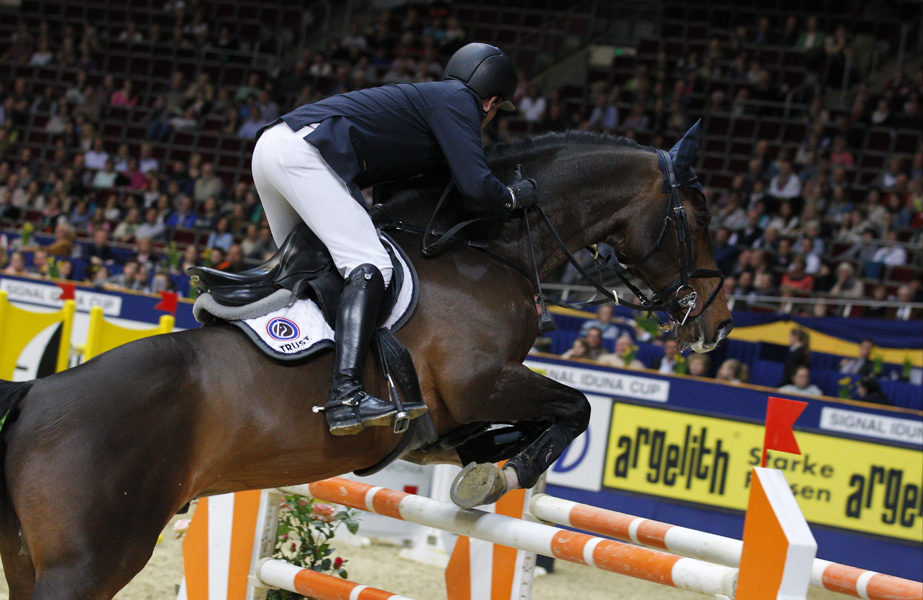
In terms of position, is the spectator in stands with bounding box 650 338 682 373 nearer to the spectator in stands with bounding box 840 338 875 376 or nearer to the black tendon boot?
the spectator in stands with bounding box 840 338 875 376

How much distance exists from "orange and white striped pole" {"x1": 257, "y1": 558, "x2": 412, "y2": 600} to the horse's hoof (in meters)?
0.44

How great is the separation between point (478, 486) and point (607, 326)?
276 inches

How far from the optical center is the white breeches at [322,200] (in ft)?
10.3

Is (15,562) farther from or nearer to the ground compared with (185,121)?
nearer to the ground

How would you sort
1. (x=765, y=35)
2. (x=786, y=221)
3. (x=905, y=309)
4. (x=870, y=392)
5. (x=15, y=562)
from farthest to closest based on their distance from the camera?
(x=765, y=35) → (x=786, y=221) → (x=905, y=309) → (x=870, y=392) → (x=15, y=562)

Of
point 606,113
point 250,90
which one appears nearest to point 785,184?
point 606,113

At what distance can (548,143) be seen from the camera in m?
3.69

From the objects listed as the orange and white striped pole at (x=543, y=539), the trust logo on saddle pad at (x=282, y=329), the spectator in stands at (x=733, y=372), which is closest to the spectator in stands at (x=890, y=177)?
the spectator in stands at (x=733, y=372)

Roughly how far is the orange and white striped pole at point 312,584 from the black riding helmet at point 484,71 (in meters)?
1.72

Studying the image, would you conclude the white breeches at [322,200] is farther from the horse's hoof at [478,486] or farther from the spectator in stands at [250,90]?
the spectator in stands at [250,90]

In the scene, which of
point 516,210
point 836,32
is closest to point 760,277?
point 836,32

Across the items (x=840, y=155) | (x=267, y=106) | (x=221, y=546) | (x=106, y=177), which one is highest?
(x=267, y=106)

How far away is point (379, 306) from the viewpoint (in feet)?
10.00

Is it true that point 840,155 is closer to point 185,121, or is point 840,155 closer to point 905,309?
point 905,309
